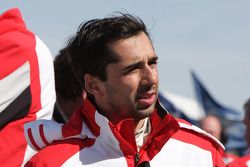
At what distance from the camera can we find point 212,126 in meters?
10.6

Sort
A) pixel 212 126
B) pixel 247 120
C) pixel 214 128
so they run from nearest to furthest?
pixel 247 120 < pixel 214 128 < pixel 212 126

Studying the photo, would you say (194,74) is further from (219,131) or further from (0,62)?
(0,62)

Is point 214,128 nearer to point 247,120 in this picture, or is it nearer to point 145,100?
point 247,120

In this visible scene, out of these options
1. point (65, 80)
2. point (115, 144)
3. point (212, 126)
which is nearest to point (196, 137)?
point (115, 144)

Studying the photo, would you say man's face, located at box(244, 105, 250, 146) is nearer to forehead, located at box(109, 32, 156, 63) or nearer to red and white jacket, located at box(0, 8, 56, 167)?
red and white jacket, located at box(0, 8, 56, 167)

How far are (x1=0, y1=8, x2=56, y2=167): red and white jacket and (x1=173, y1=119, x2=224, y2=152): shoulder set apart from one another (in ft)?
3.60

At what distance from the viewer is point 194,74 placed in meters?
25.1

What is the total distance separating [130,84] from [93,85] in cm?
27

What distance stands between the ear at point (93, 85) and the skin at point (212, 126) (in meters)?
5.86

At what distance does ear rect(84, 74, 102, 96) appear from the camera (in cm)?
444

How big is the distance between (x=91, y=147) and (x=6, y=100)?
3.44 feet

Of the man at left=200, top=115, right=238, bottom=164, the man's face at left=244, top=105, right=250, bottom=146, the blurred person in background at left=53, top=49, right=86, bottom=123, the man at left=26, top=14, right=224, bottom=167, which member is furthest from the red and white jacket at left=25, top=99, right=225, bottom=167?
the man at left=200, top=115, right=238, bottom=164

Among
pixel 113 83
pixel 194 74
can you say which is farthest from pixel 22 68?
pixel 194 74

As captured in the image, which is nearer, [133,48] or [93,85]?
[133,48]
